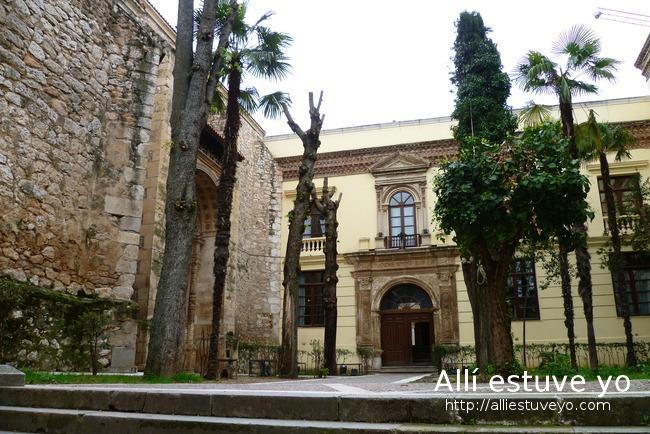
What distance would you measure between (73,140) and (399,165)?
1440cm

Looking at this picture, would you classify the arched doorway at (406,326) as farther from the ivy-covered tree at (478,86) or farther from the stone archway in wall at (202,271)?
the stone archway in wall at (202,271)

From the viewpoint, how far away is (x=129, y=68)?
10.1m

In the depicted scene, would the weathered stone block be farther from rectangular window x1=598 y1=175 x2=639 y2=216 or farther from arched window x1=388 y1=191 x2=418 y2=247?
rectangular window x1=598 y1=175 x2=639 y2=216

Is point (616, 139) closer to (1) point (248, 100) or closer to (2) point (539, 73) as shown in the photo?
(2) point (539, 73)

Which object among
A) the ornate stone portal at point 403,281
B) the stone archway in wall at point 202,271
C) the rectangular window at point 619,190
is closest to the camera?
the stone archway in wall at point 202,271

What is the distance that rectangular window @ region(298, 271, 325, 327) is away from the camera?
68.0 feet

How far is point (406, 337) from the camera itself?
19.6m

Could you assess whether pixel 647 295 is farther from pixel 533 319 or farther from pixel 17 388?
pixel 17 388

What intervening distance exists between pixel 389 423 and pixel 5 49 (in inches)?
300

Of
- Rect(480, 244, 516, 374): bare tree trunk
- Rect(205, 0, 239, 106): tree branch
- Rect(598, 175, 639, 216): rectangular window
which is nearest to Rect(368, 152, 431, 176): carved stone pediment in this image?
Rect(598, 175, 639, 216): rectangular window

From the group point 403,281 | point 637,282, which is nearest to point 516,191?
point 403,281

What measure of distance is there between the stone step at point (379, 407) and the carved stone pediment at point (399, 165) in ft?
58.8

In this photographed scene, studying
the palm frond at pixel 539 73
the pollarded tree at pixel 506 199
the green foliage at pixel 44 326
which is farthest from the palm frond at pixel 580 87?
the green foliage at pixel 44 326

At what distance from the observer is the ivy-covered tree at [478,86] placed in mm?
13570
